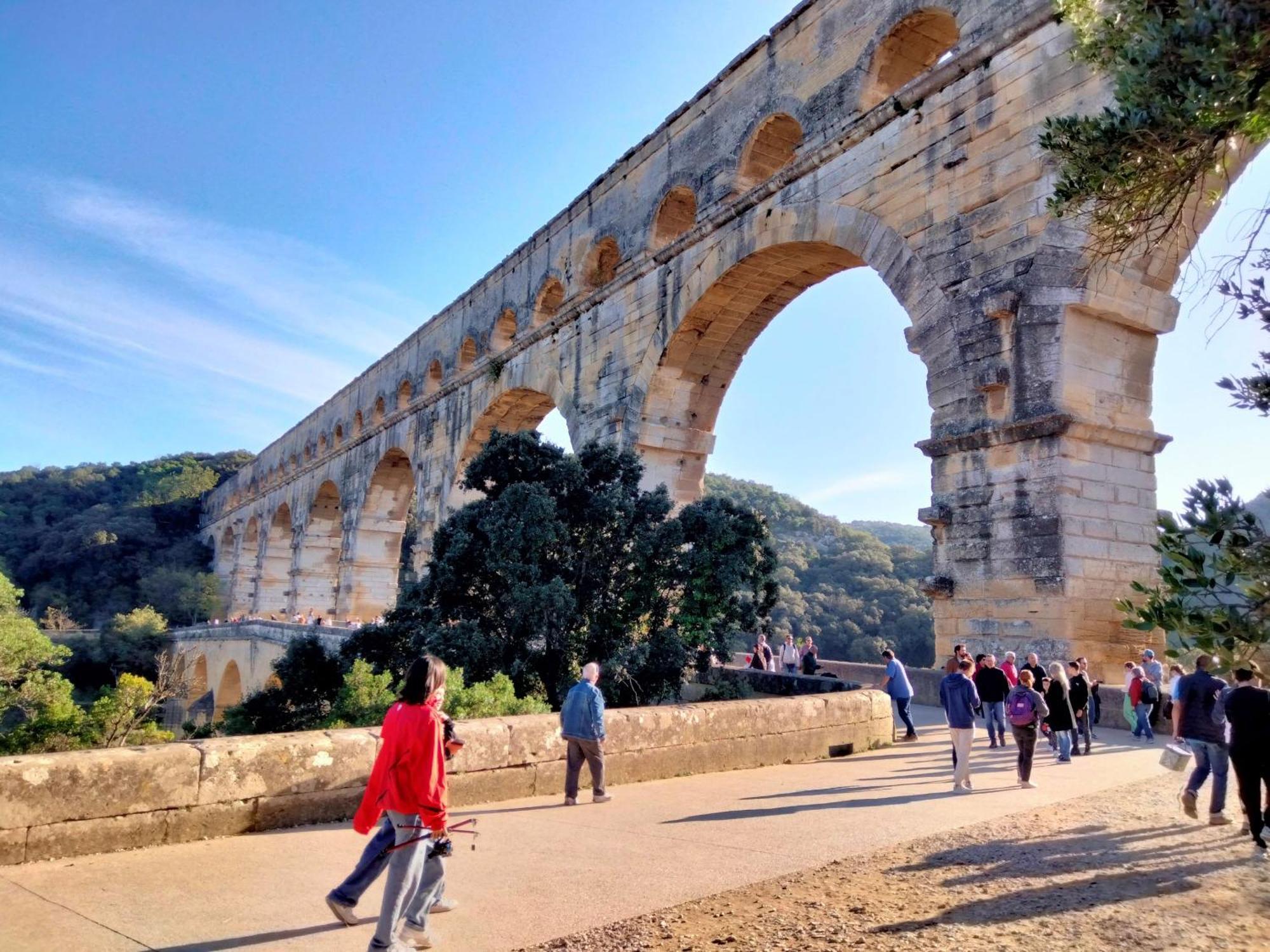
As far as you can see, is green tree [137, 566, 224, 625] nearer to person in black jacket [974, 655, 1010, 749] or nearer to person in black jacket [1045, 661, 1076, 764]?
person in black jacket [974, 655, 1010, 749]

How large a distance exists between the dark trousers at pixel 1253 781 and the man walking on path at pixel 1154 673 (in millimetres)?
3331

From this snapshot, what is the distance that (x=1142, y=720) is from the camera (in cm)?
743

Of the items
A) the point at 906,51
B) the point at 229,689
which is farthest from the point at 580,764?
the point at 229,689

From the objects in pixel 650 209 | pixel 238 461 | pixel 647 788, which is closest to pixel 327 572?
pixel 650 209

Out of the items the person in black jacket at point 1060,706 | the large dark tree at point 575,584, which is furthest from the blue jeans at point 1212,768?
the large dark tree at point 575,584

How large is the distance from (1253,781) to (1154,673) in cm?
368

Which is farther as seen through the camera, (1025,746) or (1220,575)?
(1025,746)

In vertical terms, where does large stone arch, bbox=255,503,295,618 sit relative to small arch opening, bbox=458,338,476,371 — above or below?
below

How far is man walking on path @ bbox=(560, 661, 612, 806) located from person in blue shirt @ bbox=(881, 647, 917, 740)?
12.7 ft

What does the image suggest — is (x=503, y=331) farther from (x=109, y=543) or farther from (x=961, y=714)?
(x=109, y=543)

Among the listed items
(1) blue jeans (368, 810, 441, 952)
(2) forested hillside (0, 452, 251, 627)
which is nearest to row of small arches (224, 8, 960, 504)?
(1) blue jeans (368, 810, 441, 952)

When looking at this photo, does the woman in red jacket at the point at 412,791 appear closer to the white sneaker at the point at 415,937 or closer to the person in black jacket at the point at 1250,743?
the white sneaker at the point at 415,937

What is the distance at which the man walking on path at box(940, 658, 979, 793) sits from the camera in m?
5.63

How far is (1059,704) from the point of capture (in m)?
6.46
